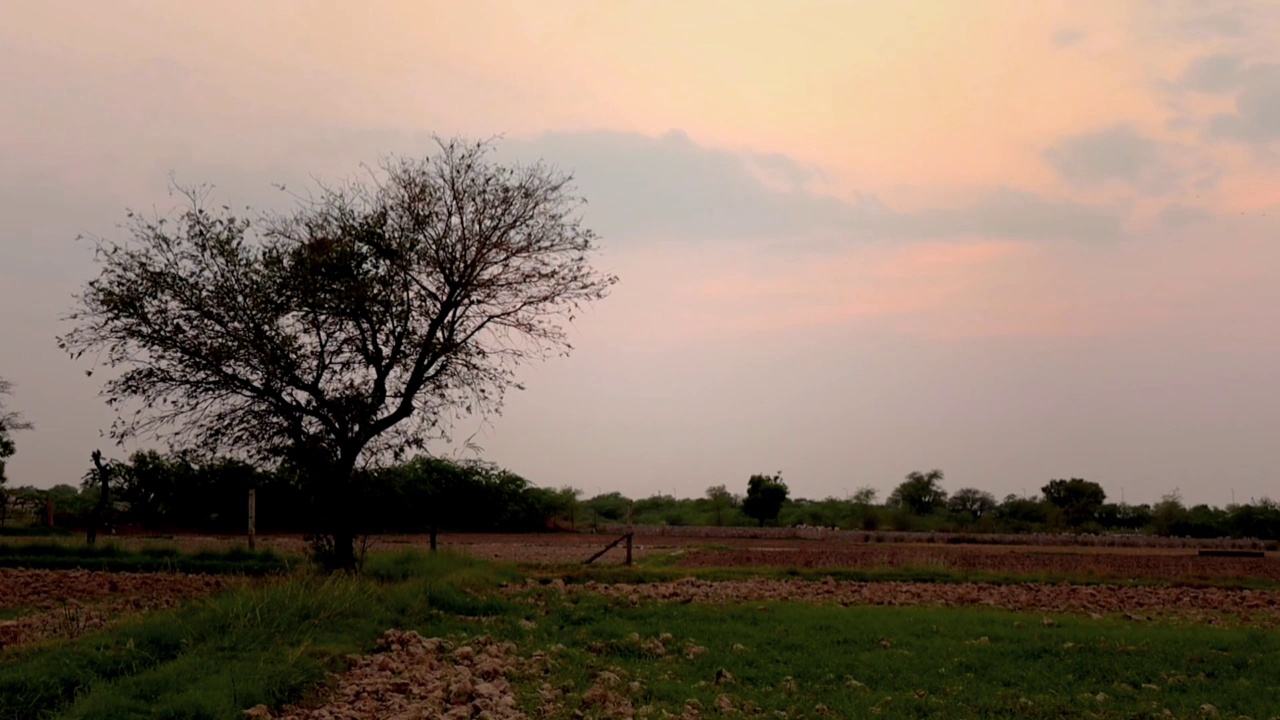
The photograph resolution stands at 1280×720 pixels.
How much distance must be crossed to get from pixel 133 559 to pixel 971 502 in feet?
252

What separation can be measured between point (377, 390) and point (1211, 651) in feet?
51.9

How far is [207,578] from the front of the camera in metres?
23.5

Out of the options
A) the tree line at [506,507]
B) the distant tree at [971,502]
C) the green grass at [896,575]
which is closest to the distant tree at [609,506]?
the tree line at [506,507]

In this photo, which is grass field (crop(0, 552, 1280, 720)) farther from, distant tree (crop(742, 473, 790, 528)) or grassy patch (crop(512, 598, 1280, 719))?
distant tree (crop(742, 473, 790, 528))

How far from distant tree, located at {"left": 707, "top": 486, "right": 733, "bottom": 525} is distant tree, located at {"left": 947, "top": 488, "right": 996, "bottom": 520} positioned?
19050mm

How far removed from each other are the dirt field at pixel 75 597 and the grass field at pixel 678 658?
6.29ft

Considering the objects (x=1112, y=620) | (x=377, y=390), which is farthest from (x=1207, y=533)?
(x=377, y=390)

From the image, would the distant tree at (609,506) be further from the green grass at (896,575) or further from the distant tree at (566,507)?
the green grass at (896,575)

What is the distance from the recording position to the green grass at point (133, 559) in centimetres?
2581

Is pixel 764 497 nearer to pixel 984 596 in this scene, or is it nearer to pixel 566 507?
pixel 566 507

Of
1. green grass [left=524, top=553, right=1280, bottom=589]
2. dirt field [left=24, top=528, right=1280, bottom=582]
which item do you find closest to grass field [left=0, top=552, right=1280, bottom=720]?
green grass [left=524, top=553, right=1280, bottom=589]

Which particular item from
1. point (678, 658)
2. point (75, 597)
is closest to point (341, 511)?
point (75, 597)

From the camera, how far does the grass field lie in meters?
10.4

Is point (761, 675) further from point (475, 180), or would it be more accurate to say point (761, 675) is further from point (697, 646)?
point (475, 180)
